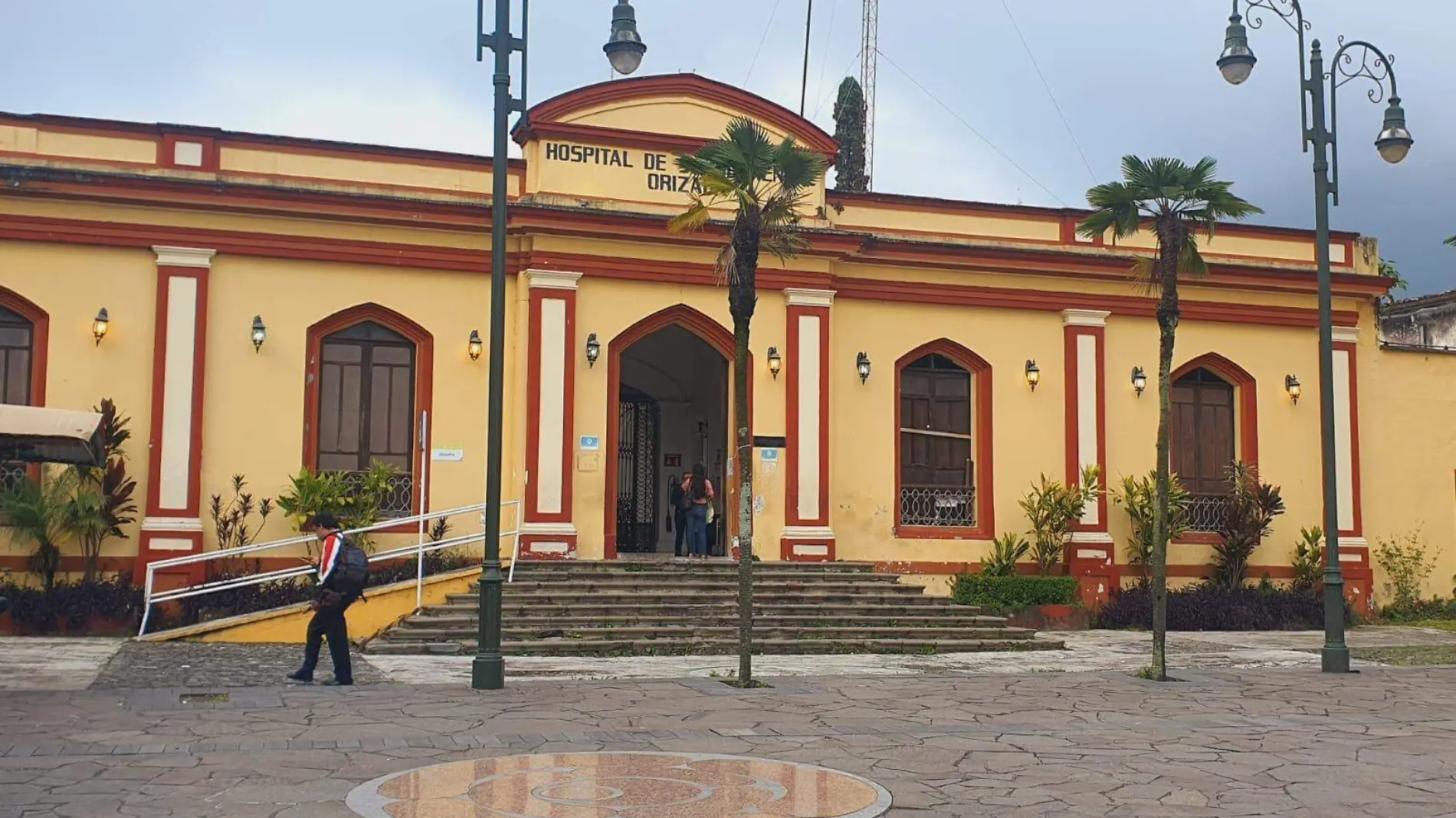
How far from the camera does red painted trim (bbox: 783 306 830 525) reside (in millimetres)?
20000

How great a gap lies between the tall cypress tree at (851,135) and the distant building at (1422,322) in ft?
44.9

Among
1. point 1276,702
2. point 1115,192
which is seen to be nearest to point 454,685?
point 1276,702

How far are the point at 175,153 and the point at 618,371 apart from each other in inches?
259

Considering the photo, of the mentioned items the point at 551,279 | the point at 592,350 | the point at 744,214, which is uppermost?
the point at 551,279

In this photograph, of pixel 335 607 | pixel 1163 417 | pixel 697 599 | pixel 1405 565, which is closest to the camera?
pixel 335 607

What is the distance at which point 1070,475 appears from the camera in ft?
71.4

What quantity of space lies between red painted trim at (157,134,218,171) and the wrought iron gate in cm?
814

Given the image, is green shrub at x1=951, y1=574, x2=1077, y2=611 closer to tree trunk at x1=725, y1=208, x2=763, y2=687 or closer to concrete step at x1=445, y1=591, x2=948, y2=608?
concrete step at x1=445, y1=591, x2=948, y2=608

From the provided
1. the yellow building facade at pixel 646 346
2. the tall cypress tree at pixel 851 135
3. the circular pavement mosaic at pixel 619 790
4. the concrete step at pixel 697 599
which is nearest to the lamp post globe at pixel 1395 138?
the yellow building facade at pixel 646 346

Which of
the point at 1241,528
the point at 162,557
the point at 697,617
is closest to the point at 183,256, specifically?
the point at 162,557

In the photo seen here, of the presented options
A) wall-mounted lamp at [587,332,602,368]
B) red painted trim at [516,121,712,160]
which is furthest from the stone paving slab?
red painted trim at [516,121,712,160]

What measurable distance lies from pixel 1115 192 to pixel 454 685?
8.58 m

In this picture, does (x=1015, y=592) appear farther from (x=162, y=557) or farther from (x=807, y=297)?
(x=162, y=557)

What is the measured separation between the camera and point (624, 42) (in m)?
14.4
